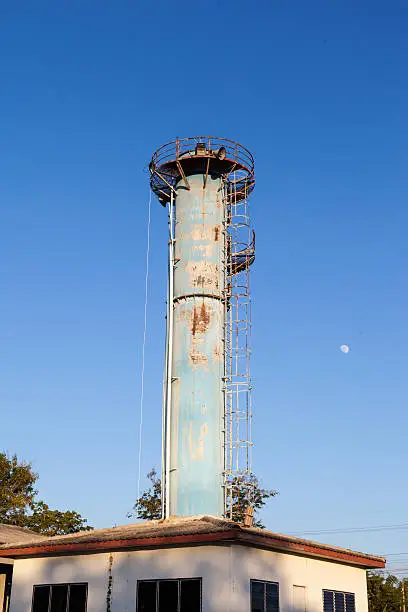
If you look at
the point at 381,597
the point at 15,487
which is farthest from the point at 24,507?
the point at 381,597

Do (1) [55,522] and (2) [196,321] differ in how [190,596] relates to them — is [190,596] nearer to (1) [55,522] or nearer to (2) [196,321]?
(2) [196,321]

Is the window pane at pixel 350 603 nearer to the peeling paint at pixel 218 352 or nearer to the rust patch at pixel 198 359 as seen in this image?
the rust patch at pixel 198 359

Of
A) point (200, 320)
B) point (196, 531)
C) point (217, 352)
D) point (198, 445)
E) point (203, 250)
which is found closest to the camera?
point (196, 531)

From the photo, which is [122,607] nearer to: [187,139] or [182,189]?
[182,189]

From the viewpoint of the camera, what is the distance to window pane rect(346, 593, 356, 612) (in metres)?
30.0

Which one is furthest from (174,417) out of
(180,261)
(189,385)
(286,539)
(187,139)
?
(187,139)

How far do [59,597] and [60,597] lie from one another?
0.05m

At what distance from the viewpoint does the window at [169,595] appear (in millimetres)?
24422

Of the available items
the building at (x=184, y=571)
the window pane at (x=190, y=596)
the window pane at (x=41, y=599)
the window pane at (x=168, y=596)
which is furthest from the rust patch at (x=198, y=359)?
the window pane at (x=190, y=596)

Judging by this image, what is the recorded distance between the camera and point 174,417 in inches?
1348

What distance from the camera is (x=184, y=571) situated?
2484cm

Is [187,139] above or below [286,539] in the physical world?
above

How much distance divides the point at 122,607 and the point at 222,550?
4.40m

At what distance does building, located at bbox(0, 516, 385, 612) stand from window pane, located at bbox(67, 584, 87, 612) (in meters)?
0.03
